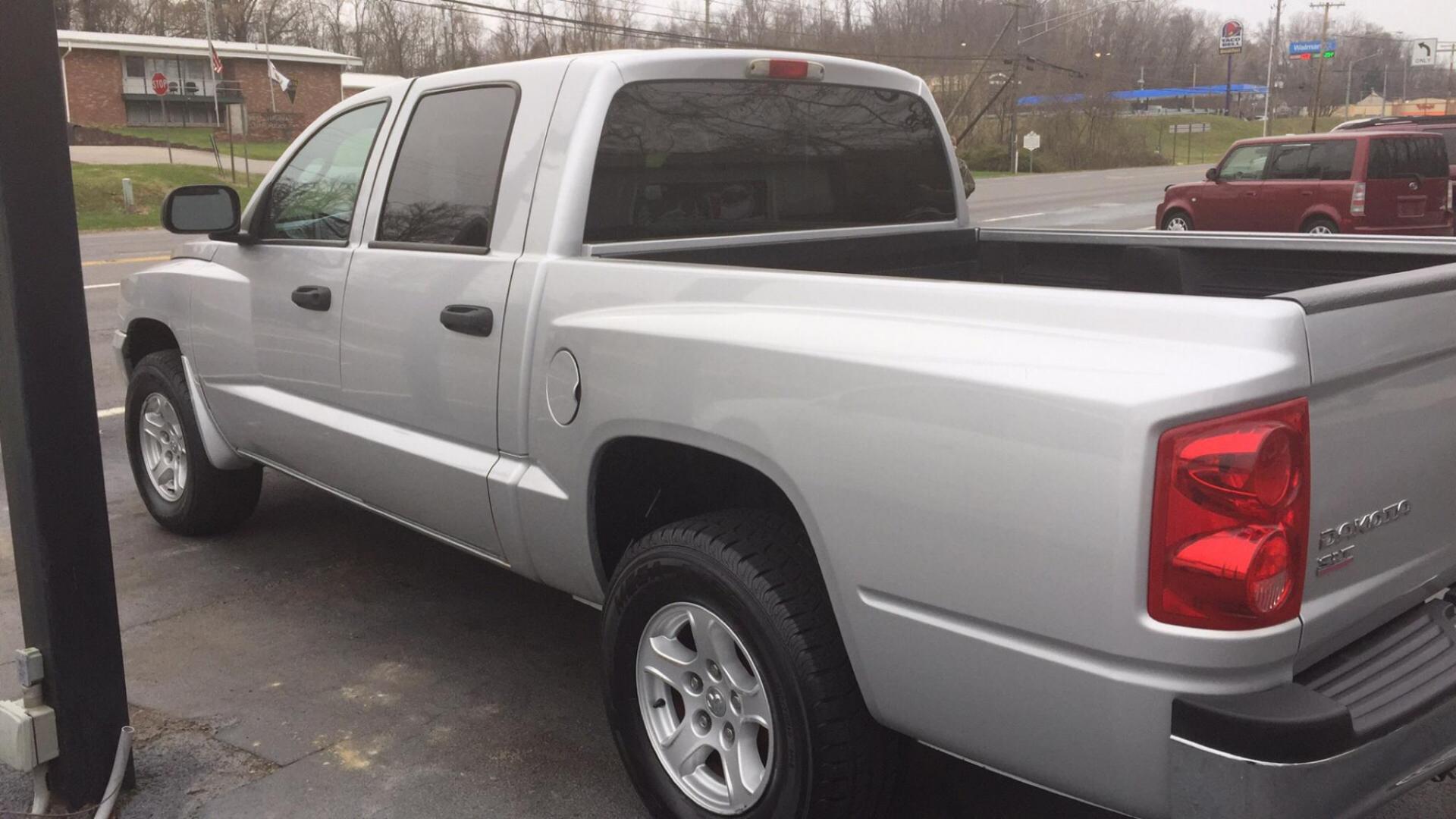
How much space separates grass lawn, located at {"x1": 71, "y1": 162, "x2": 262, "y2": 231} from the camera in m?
25.9

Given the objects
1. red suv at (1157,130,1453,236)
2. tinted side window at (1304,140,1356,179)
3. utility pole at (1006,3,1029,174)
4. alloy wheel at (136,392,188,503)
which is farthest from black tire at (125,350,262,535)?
utility pole at (1006,3,1029,174)

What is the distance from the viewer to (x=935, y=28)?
57969mm

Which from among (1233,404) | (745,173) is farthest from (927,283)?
(745,173)

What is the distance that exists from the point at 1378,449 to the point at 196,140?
55.4 meters

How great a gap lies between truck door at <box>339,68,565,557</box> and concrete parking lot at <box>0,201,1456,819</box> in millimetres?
533

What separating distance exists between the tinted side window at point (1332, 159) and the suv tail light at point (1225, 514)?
54.7 feet

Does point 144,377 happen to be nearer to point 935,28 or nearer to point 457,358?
point 457,358

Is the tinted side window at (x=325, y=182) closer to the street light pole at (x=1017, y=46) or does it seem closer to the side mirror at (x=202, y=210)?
the side mirror at (x=202, y=210)

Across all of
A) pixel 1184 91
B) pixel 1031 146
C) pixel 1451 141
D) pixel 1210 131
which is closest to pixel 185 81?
pixel 1031 146

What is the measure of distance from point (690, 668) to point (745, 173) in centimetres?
165

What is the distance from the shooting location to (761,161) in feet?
13.0

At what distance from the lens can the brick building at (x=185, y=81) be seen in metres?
52.0

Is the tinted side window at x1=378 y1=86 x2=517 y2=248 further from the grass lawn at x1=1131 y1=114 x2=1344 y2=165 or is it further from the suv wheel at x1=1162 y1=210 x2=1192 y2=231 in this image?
the grass lawn at x1=1131 y1=114 x2=1344 y2=165

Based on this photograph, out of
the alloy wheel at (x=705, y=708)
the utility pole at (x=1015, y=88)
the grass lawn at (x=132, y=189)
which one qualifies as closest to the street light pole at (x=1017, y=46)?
the utility pole at (x=1015, y=88)
